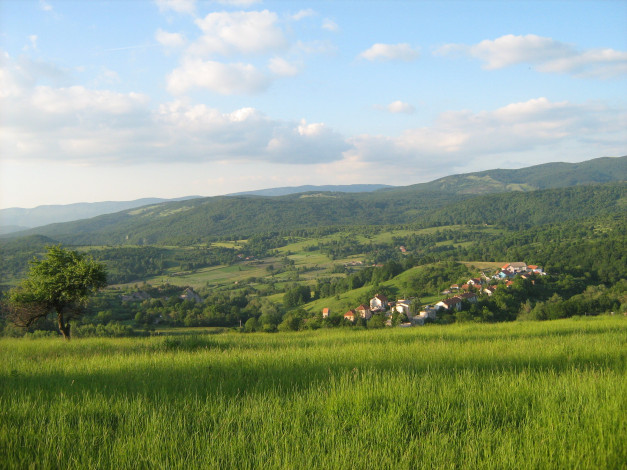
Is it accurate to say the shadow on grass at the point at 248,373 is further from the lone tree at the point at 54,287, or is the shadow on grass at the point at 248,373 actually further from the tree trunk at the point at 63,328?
the tree trunk at the point at 63,328

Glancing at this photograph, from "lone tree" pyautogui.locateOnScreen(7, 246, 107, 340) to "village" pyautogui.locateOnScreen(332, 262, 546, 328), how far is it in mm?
26760

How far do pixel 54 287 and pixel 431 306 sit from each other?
4599 cm

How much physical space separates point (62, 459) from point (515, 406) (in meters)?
4.32

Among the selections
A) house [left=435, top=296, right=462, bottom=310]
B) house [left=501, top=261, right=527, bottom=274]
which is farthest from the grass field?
house [left=501, top=261, right=527, bottom=274]

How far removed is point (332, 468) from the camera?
9.12 ft

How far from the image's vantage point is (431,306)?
50875 mm

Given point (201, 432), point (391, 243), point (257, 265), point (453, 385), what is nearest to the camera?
point (201, 432)

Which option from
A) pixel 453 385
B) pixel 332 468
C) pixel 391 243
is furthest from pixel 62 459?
pixel 391 243

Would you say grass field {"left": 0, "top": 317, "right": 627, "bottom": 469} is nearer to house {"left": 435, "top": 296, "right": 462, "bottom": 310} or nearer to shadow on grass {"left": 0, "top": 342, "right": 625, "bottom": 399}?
shadow on grass {"left": 0, "top": 342, "right": 625, "bottom": 399}

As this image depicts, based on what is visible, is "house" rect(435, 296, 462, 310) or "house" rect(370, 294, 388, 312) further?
"house" rect(370, 294, 388, 312)

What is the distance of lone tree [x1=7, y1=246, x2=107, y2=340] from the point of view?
45.6 feet

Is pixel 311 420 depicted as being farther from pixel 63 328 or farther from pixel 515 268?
pixel 515 268

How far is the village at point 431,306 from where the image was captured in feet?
138

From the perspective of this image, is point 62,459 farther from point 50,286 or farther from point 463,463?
point 50,286
